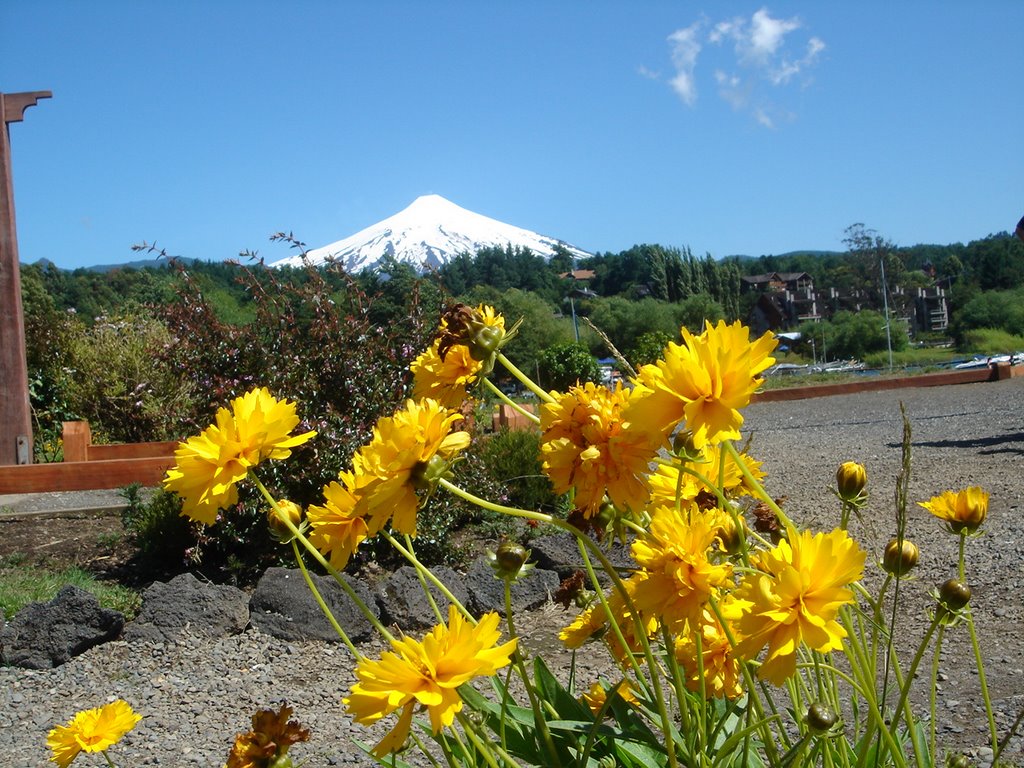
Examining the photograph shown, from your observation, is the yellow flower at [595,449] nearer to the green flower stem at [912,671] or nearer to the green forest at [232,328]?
the green forest at [232,328]

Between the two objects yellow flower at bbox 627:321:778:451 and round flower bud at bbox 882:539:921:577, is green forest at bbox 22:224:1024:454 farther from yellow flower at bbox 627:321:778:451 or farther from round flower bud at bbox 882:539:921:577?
round flower bud at bbox 882:539:921:577

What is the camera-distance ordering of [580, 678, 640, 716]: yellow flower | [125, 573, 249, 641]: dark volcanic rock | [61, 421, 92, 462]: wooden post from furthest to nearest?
[61, 421, 92, 462]: wooden post < [125, 573, 249, 641]: dark volcanic rock < [580, 678, 640, 716]: yellow flower

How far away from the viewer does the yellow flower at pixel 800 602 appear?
2.62ft

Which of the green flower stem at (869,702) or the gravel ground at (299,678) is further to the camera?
the gravel ground at (299,678)

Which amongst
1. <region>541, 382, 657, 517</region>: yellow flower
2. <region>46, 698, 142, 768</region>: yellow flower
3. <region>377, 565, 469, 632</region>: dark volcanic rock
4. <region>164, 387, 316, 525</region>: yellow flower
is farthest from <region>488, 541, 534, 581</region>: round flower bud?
<region>377, 565, 469, 632</region>: dark volcanic rock

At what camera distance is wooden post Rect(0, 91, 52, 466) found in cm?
699

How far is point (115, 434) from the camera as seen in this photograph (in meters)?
8.80

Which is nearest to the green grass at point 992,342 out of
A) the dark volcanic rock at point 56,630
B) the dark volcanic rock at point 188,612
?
the dark volcanic rock at point 188,612

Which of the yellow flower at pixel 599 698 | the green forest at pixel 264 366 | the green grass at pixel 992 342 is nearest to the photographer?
the yellow flower at pixel 599 698

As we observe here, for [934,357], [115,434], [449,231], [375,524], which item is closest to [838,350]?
[934,357]

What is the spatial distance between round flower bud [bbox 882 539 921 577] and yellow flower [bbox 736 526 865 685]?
0.99 feet

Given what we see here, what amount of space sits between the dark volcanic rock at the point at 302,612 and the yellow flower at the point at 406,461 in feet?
9.01

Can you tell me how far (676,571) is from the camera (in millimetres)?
935

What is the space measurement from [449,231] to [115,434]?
317 ft
